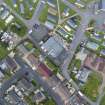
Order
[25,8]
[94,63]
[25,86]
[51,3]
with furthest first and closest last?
[51,3] < [25,8] < [94,63] < [25,86]

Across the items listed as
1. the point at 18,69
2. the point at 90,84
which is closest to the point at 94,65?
the point at 90,84

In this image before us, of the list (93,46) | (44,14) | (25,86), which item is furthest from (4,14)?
(93,46)

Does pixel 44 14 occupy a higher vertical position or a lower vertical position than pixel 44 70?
higher

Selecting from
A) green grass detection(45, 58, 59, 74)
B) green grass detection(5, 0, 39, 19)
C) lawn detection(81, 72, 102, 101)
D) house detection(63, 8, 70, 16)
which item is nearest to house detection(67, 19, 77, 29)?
house detection(63, 8, 70, 16)

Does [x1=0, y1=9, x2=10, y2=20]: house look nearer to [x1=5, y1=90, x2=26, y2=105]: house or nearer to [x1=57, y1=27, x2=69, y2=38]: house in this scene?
[x1=57, y1=27, x2=69, y2=38]: house

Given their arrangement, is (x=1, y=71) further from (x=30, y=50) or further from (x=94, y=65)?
(x=94, y=65)

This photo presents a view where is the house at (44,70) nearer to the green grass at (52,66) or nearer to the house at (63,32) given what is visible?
the green grass at (52,66)

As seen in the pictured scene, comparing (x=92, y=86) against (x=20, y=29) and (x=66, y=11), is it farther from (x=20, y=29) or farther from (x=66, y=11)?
(x=20, y=29)

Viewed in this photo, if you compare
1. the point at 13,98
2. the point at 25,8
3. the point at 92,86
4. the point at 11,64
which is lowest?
the point at 92,86

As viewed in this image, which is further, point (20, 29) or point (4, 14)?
point (4, 14)
